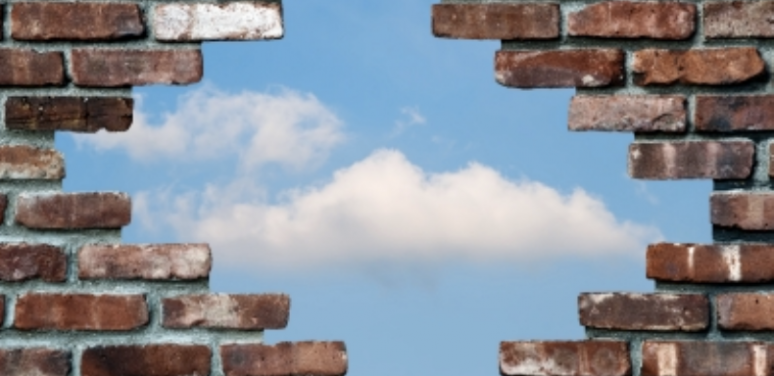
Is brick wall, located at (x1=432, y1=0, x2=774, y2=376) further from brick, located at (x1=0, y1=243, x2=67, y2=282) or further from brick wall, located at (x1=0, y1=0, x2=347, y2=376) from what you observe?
brick, located at (x1=0, y1=243, x2=67, y2=282)

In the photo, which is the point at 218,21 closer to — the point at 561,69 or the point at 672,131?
the point at 561,69

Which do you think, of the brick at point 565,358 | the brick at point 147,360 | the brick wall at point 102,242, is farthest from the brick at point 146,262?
the brick at point 565,358

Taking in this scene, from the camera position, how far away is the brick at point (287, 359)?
2.88 metres

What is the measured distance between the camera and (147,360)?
2.90 meters


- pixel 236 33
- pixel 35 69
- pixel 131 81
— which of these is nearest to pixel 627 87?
pixel 236 33

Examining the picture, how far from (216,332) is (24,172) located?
0.51 metres

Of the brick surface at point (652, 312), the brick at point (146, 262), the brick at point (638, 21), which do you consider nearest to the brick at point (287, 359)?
the brick at point (146, 262)

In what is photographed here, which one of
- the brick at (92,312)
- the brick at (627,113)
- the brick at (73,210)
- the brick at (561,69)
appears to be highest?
the brick at (561,69)

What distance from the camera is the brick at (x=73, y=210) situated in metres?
2.93

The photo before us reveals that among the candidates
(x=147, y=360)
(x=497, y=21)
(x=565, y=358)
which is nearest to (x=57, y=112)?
(x=147, y=360)

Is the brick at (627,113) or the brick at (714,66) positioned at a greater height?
the brick at (714,66)

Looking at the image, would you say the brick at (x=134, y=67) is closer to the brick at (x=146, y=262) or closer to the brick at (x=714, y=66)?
the brick at (x=146, y=262)

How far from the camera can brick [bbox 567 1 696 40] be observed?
290 cm

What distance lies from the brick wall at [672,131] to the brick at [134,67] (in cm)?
51
